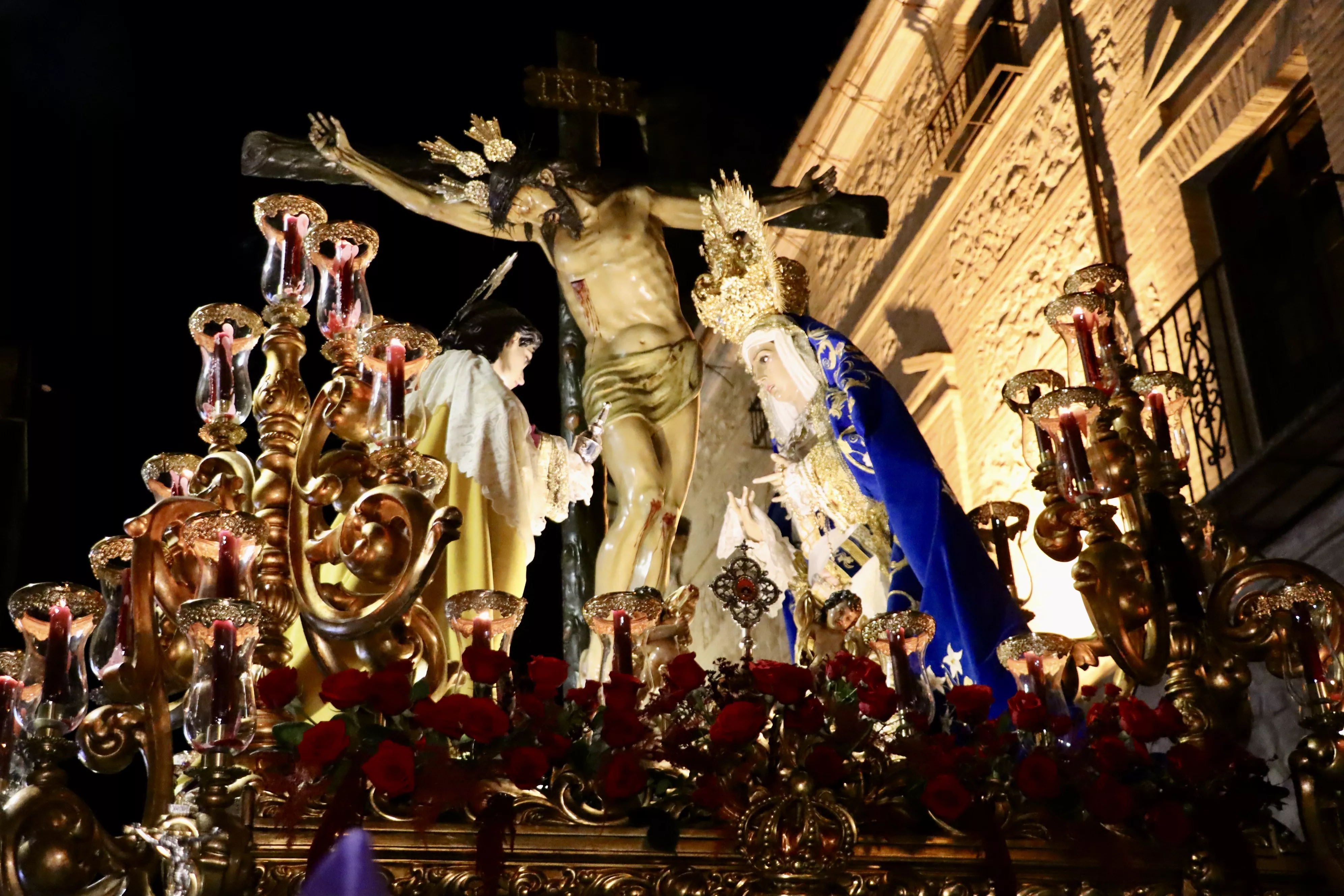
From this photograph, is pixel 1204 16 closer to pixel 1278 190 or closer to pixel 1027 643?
pixel 1278 190

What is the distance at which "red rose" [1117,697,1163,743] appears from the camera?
11.1 ft

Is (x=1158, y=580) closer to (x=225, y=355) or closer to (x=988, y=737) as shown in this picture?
(x=988, y=737)

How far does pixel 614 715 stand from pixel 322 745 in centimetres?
53

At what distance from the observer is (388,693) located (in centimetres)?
308

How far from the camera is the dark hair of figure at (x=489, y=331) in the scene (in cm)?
547

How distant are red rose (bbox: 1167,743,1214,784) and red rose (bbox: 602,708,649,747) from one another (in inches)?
42.8

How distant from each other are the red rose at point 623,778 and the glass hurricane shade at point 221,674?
641 mm

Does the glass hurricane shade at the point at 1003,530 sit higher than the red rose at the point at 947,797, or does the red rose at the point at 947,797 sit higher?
the glass hurricane shade at the point at 1003,530

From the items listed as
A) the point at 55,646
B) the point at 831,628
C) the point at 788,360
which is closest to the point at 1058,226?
the point at 788,360

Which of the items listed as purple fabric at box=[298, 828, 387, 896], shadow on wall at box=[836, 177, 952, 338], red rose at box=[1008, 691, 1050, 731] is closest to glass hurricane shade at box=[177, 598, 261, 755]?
purple fabric at box=[298, 828, 387, 896]

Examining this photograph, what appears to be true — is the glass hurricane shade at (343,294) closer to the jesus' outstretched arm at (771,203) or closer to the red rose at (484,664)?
the red rose at (484,664)

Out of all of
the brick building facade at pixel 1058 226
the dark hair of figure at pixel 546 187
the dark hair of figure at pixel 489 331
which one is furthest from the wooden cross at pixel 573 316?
the brick building facade at pixel 1058 226

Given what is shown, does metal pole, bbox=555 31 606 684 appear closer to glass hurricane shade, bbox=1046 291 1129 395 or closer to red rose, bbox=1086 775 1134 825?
glass hurricane shade, bbox=1046 291 1129 395

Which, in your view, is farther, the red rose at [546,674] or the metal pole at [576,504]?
the metal pole at [576,504]
